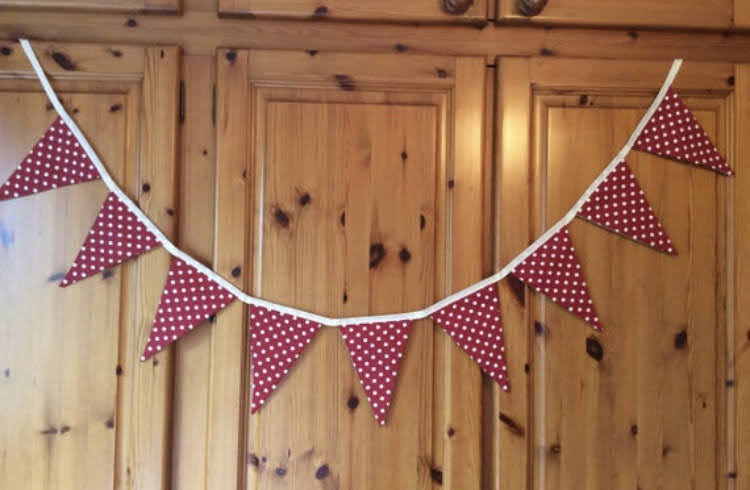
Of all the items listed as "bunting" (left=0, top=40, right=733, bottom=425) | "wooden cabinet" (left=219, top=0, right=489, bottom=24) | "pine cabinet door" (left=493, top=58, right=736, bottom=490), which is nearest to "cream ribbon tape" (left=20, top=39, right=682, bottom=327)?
"bunting" (left=0, top=40, right=733, bottom=425)

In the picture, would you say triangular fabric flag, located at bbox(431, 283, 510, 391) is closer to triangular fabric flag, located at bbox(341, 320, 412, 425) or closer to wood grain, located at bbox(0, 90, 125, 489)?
triangular fabric flag, located at bbox(341, 320, 412, 425)

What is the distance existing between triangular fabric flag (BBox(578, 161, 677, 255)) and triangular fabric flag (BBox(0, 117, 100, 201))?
919 millimetres

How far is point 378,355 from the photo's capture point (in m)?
0.93

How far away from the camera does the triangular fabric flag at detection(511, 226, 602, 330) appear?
948 millimetres

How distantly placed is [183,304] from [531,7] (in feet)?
2.73

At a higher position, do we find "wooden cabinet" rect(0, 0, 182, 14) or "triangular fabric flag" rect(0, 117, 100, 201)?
"wooden cabinet" rect(0, 0, 182, 14)

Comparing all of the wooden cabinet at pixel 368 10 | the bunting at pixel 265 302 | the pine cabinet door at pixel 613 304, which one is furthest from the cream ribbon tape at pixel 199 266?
the wooden cabinet at pixel 368 10

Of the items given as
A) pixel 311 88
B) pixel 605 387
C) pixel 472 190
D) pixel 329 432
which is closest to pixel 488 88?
pixel 472 190

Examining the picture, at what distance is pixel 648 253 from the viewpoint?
97 centimetres

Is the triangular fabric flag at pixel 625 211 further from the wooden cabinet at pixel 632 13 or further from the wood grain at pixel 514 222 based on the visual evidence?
the wooden cabinet at pixel 632 13

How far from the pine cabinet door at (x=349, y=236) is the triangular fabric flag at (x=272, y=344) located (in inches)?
0.7

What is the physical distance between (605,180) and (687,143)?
6.8 inches

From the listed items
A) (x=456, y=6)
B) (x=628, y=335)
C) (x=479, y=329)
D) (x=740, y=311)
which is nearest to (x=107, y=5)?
(x=456, y=6)

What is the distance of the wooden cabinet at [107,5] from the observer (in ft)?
3.04
